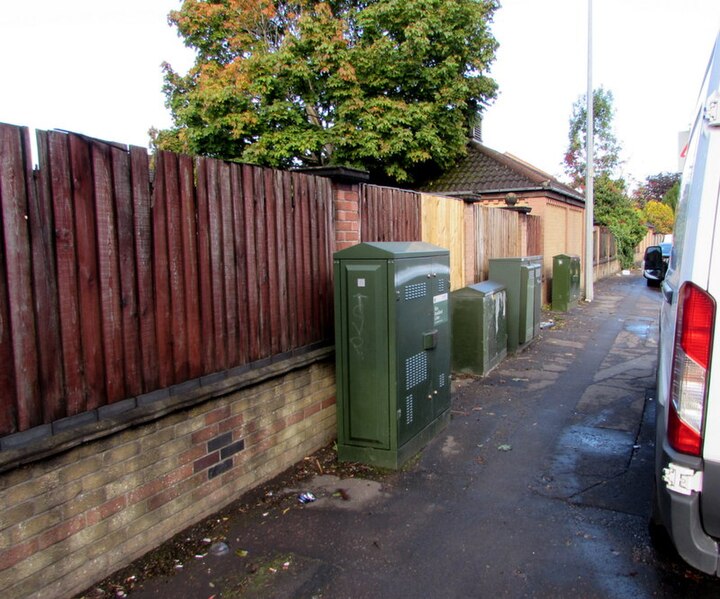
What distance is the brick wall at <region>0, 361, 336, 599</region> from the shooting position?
8.66ft

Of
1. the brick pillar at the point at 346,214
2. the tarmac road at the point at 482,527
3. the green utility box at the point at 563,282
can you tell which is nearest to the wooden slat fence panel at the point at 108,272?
the tarmac road at the point at 482,527

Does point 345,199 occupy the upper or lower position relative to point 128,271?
upper

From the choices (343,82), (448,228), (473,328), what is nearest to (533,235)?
(448,228)

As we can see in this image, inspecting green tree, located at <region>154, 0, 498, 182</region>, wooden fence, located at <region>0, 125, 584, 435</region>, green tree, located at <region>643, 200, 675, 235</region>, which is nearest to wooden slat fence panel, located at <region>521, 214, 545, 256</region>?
green tree, located at <region>154, 0, 498, 182</region>

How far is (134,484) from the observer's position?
318cm

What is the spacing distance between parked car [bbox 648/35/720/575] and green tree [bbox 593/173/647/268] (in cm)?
2503

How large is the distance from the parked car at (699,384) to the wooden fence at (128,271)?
272 cm

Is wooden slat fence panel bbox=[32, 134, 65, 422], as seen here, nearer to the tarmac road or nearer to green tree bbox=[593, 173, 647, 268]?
the tarmac road

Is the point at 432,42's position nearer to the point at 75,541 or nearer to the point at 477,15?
the point at 477,15

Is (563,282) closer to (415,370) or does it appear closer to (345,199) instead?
(345,199)

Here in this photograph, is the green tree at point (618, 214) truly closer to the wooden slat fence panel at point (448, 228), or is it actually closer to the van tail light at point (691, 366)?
the wooden slat fence panel at point (448, 228)

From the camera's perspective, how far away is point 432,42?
1498cm

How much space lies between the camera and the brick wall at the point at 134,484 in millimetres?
2641

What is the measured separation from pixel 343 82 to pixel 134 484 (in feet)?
44.7
